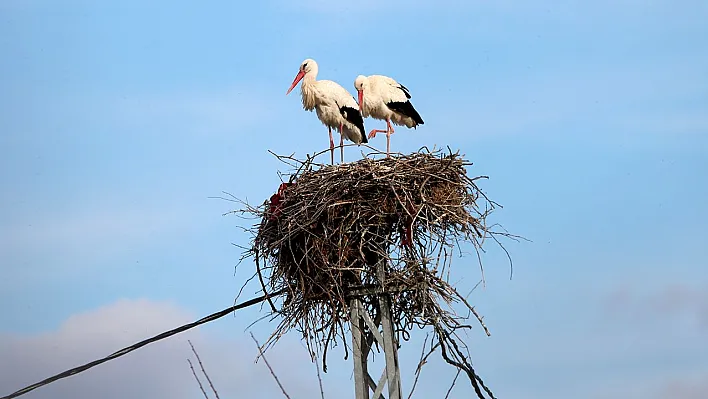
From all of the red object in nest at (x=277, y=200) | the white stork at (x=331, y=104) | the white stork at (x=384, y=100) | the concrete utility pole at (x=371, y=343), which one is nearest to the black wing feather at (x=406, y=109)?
the white stork at (x=384, y=100)

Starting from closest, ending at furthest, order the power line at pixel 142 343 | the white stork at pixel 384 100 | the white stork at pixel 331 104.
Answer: the power line at pixel 142 343, the white stork at pixel 384 100, the white stork at pixel 331 104

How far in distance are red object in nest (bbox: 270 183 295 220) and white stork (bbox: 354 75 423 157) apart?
3357 mm

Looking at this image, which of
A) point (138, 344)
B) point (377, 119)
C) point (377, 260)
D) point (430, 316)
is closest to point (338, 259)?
point (377, 260)

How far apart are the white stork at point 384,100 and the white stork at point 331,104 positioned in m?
0.20

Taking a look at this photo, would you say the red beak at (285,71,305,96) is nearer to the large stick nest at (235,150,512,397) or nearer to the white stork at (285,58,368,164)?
the white stork at (285,58,368,164)

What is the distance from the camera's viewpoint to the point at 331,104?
10.3 meters

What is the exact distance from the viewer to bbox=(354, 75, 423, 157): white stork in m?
10.1

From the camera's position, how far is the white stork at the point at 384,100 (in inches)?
398

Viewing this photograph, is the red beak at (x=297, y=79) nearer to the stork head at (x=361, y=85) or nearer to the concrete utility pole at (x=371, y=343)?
the stork head at (x=361, y=85)

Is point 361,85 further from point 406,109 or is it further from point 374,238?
point 374,238

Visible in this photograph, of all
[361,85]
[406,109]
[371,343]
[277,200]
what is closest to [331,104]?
[361,85]

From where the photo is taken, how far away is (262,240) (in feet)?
22.6

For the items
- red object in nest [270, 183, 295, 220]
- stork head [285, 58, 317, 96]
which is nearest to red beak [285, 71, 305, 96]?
stork head [285, 58, 317, 96]

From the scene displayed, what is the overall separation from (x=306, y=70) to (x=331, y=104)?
561 millimetres
